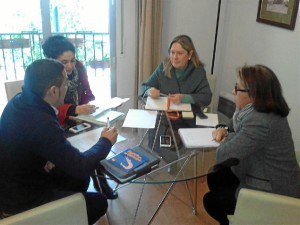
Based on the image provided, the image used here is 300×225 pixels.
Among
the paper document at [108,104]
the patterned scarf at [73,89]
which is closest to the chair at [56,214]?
the paper document at [108,104]

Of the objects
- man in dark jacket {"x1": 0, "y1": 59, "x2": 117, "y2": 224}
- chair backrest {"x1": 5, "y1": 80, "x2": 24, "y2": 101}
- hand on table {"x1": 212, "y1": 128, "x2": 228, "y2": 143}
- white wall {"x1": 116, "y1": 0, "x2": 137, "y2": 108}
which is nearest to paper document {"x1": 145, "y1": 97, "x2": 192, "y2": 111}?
hand on table {"x1": 212, "y1": 128, "x2": 228, "y2": 143}

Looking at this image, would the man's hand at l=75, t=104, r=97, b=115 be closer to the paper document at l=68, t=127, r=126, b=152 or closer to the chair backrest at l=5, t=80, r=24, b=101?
the paper document at l=68, t=127, r=126, b=152

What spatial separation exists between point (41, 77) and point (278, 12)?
2170 millimetres

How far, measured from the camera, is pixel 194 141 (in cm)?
167

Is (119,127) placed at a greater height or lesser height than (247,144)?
lesser

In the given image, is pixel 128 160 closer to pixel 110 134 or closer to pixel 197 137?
pixel 110 134

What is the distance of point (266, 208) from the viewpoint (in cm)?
118

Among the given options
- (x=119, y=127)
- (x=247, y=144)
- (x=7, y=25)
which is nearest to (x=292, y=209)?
(x=247, y=144)

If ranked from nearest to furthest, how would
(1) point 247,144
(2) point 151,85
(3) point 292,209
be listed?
1. (3) point 292,209
2. (1) point 247,144
3. (2) point 151,85

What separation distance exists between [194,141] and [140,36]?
1759 millimetres

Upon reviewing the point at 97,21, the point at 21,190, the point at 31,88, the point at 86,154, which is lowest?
the point at 21,190

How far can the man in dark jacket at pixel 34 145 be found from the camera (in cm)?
119

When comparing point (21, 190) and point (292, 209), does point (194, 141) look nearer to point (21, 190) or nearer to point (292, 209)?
point (292, 209)

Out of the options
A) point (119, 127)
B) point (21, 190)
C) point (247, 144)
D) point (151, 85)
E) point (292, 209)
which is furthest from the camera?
point (151, 85)
